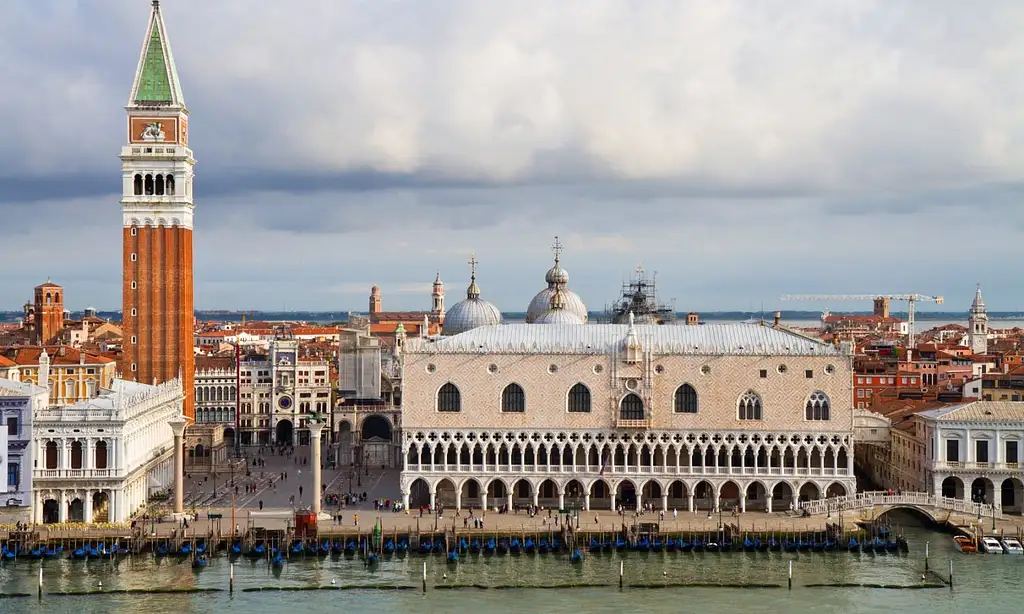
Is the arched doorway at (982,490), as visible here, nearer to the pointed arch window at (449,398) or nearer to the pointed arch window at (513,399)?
the pointed arch window at (513,399)

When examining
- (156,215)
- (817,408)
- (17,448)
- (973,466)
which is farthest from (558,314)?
(17,448)

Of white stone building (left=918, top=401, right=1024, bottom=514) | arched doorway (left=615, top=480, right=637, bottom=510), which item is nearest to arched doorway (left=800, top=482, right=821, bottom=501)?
white stone building (left=918, top=401, right=1024, bottom=514)

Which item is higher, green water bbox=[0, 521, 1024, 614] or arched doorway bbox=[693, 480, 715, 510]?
arched doorway bbox=[693, 480, 715, 510]

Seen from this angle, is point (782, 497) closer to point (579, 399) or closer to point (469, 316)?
point (579, 399)

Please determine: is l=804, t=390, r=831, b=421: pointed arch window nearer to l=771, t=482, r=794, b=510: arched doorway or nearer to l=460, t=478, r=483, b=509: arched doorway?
l=771, t=482, r=794, b=510: arched doorway

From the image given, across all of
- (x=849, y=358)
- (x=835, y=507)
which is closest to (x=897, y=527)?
(x=835, y=507)
